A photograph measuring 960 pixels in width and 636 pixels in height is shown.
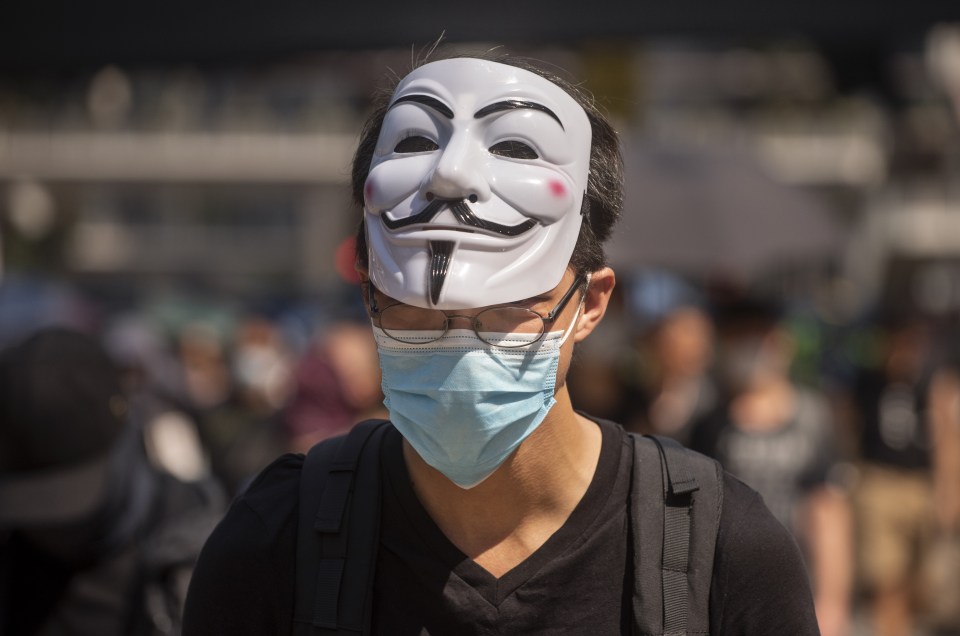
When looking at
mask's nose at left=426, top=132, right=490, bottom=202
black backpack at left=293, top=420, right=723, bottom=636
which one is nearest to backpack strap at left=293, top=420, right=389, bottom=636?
black backpack at left=293, top=420, right=723, bottom=636

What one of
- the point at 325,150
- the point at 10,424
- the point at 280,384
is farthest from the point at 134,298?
the point at 10,424

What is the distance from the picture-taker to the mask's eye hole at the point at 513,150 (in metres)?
2.11

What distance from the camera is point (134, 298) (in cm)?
3062

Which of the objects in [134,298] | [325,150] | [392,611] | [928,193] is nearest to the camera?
[392,611]

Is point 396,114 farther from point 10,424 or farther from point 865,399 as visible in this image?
point 865,399

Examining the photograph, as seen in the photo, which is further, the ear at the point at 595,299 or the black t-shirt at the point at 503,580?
the ear at the point at 595,299

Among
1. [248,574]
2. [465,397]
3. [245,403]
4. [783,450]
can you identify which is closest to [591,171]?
[465,397]

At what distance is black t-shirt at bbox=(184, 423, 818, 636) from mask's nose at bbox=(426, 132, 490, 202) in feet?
1.80

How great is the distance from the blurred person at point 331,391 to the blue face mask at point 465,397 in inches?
161

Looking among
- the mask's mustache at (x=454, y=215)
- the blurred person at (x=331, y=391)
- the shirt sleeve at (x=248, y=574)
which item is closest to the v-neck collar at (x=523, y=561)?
the shirt sleeve at (x=248, y=574)

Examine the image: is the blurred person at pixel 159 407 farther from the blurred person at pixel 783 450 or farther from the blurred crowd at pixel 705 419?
the blurred person at pixel 783 450

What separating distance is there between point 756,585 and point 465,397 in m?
0.59

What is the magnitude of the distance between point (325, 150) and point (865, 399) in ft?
112

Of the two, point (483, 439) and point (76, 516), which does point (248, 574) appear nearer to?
point (483, 439)
